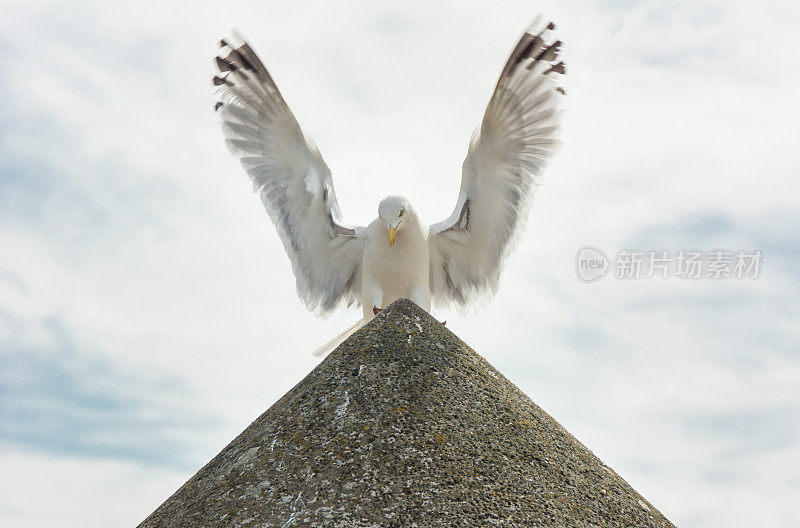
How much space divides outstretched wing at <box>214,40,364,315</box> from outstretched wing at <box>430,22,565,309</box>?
1.39 m

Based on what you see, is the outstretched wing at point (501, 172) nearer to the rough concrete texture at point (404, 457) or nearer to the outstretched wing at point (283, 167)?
the outstretched wing at point (283, 167)

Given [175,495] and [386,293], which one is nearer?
[175,495]

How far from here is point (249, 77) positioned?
11.8 metres

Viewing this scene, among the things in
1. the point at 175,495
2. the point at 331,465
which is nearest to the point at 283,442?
the point at 331,465

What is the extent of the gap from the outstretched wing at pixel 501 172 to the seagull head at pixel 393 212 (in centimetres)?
137

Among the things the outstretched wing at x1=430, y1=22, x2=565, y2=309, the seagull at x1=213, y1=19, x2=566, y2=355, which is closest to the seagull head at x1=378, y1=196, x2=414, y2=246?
the seagull at x1=213, y1=19, x2=566, y2=355

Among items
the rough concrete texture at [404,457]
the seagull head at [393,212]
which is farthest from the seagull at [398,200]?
the rough concrete texture at [404,457]

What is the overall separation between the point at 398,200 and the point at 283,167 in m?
2.30

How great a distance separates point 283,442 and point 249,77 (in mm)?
7104

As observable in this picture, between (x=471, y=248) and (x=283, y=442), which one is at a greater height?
(x=471, y=248)

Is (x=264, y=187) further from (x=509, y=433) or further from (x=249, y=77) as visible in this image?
(x=509, y=433)

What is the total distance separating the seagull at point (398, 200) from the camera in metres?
10.9

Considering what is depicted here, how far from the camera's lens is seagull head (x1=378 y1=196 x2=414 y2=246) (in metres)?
10.4

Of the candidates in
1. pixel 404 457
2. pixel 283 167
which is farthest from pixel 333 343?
pixel 404 457
